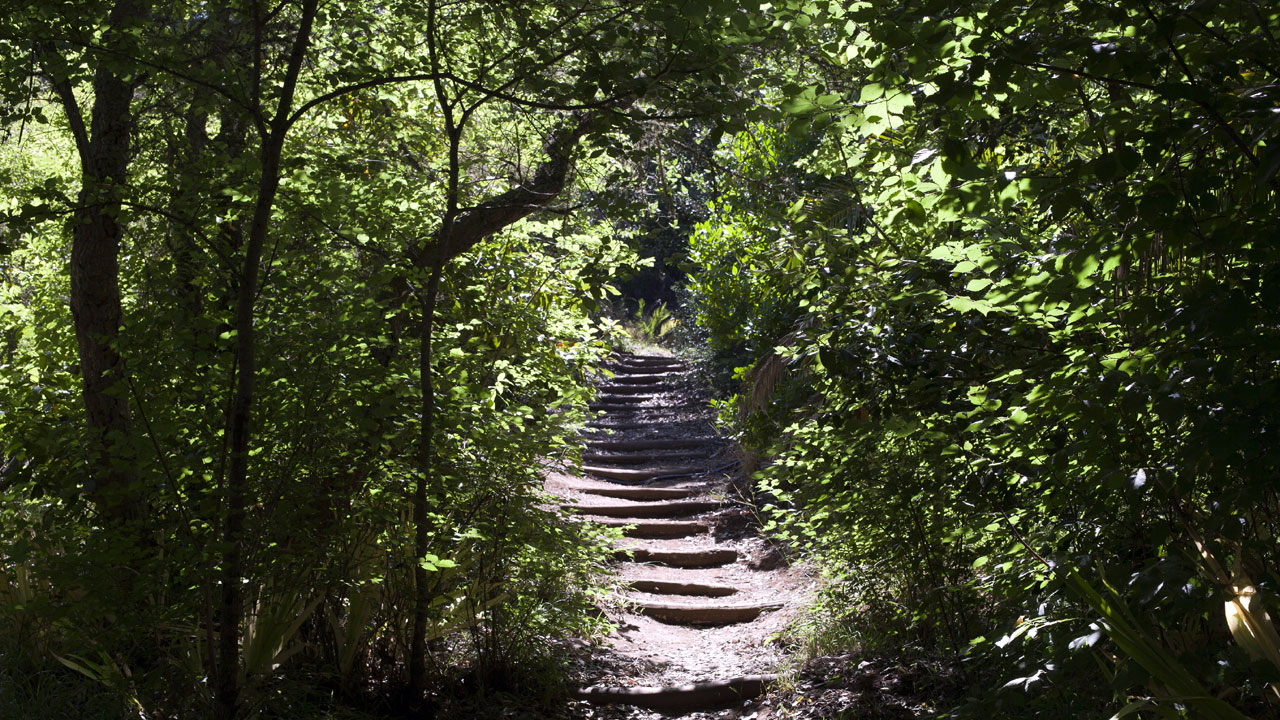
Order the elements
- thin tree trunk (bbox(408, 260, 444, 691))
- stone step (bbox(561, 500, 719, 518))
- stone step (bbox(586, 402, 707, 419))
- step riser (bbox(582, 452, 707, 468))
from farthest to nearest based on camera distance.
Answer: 1. stone step (bbox(586, 402, 707, 419))
2. step riser (bbox(582, 452, 707, 468))
3. stone step (bbox(561, 500, 719, 518))
4. thin tree trunk (bbox(408, 260, 444, 691))

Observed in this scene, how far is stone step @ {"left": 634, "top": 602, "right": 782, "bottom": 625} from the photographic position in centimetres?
661

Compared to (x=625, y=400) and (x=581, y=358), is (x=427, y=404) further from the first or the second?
(x=625, y=400)

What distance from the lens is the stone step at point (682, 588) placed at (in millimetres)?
7250

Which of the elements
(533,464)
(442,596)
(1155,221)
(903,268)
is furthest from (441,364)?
(1155,221)

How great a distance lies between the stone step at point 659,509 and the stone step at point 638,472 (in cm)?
102

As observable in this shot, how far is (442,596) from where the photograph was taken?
4.04 meters

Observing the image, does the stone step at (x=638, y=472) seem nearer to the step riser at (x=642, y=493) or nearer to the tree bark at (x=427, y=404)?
the step riser at (x=642, y=493)

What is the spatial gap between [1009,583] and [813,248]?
1536 mm

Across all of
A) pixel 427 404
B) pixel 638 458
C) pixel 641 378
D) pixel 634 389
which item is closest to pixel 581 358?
pixel 427 404

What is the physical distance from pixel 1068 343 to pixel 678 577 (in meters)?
5.36

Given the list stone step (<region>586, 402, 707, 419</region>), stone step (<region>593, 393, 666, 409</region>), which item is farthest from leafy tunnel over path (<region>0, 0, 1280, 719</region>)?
stone step (<region>593, 393, 666, 409</region>)

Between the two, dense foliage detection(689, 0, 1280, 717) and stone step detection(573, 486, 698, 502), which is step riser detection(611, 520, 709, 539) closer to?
stone step detection(573, 486, 698, 502)

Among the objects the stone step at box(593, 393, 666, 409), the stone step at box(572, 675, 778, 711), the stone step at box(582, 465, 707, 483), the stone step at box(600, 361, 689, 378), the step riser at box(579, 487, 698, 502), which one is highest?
the stone step at box(600, 361, 689, 378)

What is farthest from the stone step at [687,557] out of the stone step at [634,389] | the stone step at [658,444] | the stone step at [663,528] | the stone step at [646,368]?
the stone step at [646,368]
